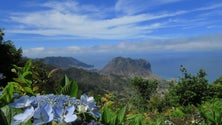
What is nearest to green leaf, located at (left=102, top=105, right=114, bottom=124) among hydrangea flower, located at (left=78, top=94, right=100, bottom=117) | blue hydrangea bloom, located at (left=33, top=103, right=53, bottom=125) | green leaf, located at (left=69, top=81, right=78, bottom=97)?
green leaf, located at (left=69, top=81, right=78, bottom=97)

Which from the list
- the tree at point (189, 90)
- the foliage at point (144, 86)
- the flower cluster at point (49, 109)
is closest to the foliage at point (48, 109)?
the flower cluster at point (49, 109)

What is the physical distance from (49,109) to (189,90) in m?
18.1

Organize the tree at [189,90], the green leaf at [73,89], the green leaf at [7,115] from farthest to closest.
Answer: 1. the tree at [189,90]
2. the green leaf at [73,89]
3. the green leaf at [7,115]

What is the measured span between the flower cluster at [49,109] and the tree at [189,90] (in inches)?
679

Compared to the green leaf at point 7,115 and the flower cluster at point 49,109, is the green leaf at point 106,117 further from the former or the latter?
the green leaf at point 7,115

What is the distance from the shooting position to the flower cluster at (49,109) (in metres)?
1.67

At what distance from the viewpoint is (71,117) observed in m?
1.69

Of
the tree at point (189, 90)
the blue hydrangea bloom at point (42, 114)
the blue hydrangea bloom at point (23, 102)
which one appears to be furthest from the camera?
the tree at point (189, 90)

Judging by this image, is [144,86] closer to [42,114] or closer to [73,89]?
[73,89]

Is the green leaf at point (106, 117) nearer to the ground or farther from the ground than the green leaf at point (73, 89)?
nearer to the ground

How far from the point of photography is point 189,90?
19.3 meters

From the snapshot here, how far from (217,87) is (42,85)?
16.9 m

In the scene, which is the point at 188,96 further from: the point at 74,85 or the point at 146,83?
the point at 74,85

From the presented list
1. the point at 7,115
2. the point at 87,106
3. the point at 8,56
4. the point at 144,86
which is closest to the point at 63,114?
the point at 87,106
